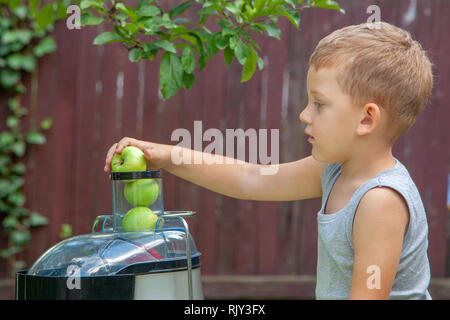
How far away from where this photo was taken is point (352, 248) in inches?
51.2

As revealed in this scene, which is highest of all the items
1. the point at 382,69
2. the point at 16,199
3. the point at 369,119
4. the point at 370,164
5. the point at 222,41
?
the point at 222,41

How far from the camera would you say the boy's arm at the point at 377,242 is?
1148 millimetres

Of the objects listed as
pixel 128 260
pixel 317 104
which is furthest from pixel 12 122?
pixel 317 104

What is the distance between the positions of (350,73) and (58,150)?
237 centimetres

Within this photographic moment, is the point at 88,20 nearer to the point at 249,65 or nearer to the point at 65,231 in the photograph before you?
the point at 249,65

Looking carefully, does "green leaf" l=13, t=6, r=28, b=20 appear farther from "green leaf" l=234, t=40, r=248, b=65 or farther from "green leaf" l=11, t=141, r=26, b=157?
"green leaf" l=234, t=40, r=248, b=65

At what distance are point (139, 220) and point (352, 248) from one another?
497 mm

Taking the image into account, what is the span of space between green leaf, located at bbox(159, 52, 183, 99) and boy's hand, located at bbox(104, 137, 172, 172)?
14 cm

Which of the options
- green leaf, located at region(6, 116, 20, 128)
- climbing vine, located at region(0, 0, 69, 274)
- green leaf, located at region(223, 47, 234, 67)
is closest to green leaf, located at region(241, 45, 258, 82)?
green leaf, located at region(223, 47, 234, 67)

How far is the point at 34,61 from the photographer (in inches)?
126

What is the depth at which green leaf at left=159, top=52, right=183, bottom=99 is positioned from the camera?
4.94 feet

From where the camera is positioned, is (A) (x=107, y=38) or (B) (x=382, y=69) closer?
(B) (x=382, y=69)
